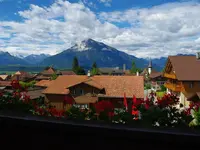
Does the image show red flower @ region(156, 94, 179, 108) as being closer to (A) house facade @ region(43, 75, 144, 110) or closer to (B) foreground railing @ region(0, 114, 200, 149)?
(B) foreground railing @ region(0, 114, 200, 149)

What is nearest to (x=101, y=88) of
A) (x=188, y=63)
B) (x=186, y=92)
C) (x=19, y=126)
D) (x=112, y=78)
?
(x=112, y=78)

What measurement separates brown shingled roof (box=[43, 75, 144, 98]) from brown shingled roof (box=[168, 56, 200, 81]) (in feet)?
22.6

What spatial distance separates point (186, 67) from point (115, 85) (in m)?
11.7

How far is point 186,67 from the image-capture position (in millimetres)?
34094

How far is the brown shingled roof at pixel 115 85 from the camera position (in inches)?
1100

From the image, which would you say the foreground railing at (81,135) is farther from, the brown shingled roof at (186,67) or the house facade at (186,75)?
the brown shingled roof at (186,67)

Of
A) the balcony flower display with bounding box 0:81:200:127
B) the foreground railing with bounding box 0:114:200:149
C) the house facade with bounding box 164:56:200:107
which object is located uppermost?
the house facade with bounding box 164:56:200:107

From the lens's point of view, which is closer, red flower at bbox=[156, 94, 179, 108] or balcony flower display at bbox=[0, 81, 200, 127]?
A: balcony flower display at bbox=[0, 81, 200, 127]

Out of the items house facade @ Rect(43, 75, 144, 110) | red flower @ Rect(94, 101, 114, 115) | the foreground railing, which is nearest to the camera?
the foreground railing

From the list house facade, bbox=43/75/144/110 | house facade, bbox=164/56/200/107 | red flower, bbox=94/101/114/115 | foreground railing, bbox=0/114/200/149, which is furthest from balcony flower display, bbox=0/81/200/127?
house facade, bbox=164/56/200/107

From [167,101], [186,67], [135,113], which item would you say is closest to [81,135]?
[135,113]

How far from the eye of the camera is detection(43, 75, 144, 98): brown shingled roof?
27928 mm

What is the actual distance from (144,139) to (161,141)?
0.40 ft

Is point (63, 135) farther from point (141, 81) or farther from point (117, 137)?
point (141, 81)
